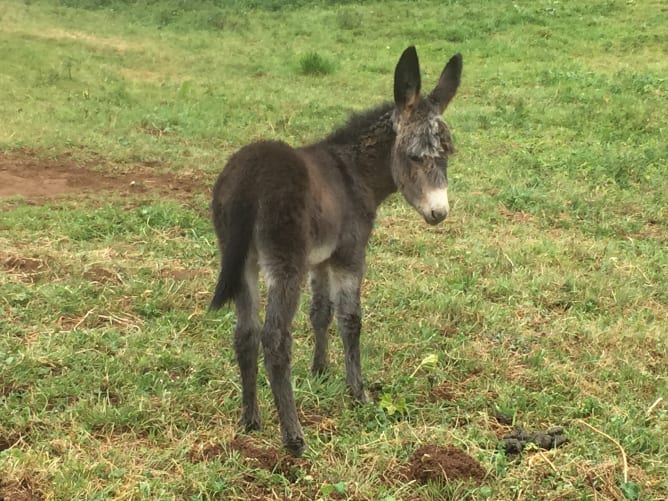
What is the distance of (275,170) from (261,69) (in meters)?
12.3

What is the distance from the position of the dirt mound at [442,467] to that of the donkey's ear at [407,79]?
6.75 ft

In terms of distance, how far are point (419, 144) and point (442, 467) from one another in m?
1.85

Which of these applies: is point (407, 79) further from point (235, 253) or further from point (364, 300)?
point (364, 300)

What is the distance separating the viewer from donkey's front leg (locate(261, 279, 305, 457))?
3.51 m

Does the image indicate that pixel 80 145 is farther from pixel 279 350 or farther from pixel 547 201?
pixel 279 350

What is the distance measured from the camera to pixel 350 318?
421cm

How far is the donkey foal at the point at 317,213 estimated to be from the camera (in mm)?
3521

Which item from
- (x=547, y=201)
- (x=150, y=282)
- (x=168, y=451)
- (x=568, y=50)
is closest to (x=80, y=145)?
(x=150, y=282)

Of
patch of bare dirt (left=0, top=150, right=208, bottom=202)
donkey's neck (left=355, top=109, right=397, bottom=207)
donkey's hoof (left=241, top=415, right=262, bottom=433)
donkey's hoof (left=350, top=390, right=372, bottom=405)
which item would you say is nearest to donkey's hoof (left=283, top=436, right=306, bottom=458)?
donkey's hoof (left=241, top=415, right=262, bottom=433)

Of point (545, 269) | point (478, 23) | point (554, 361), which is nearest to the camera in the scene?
point (554, 361)

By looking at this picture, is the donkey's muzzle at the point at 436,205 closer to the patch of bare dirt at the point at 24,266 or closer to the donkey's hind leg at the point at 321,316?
the donkey's hind leg at the point at 321,316

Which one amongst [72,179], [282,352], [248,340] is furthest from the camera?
[72,179]

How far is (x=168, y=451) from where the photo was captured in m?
3.46

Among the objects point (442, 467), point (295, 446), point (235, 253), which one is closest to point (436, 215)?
point (235, 253)
